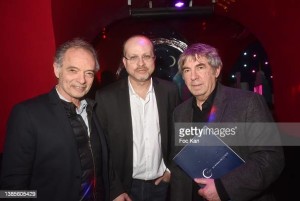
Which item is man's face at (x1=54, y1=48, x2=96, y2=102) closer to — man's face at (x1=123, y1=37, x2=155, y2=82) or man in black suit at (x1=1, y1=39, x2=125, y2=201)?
man in black suit at (x1=1, y1=39, x2=125, y2=201)

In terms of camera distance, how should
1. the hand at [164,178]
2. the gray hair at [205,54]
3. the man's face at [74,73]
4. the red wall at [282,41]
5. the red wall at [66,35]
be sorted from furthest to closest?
the red wall at [282,41], the red wall at [66,35], the hand at [164,178], the gray hair at [205,54], the man's face at [74,73]

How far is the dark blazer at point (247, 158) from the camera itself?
1.63 metres

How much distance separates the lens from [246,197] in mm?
1654

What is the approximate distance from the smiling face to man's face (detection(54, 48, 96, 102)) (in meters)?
0.76

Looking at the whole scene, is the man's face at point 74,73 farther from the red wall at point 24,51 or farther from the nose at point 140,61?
the red wall at point 24,51

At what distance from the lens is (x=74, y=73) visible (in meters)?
1.87

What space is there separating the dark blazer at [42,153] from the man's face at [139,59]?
3.13ft

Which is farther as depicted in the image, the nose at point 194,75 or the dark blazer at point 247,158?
the nose at point 194,75

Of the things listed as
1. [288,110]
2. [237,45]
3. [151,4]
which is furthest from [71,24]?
[237,45]

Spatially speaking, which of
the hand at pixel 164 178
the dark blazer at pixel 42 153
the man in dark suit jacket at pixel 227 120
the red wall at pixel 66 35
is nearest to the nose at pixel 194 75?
the man in dark suit jacket at pixel 227 120

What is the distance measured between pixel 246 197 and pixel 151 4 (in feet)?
19.2

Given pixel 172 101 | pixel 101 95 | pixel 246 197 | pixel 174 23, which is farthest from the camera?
pixel 174 23

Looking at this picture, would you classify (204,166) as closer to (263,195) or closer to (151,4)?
(263,195)

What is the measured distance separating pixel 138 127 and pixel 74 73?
0.94m
